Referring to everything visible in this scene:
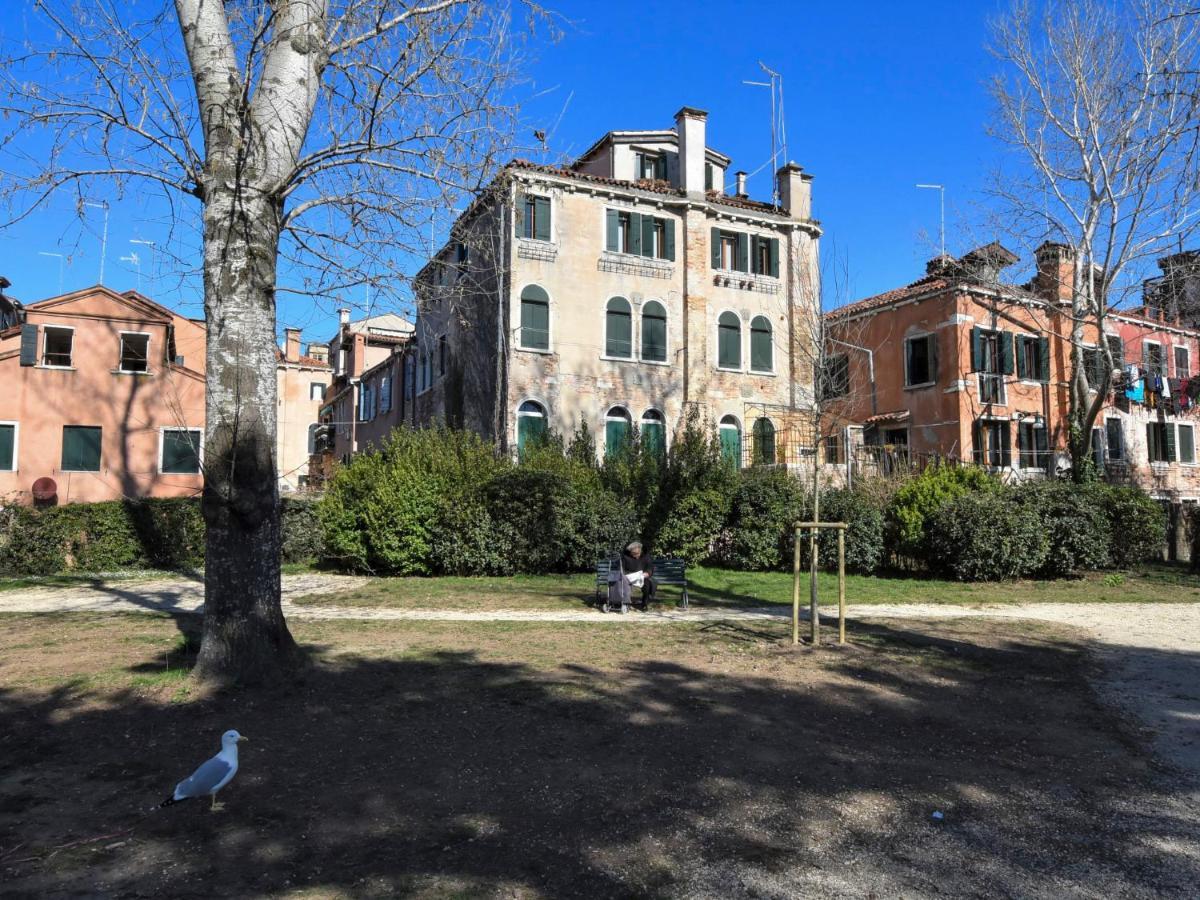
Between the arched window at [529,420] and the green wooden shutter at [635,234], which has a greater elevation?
the green wooden shutter at [635,234]

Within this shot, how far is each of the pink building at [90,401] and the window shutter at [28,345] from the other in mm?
33

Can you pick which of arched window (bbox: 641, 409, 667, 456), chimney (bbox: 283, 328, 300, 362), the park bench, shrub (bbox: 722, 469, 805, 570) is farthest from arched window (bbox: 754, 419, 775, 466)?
chimney (bbox: 283, 328, 300, 362)

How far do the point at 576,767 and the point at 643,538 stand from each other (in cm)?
1324

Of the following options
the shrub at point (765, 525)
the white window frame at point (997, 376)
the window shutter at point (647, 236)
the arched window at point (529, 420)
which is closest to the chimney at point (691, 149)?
the window shutter at point (647, 236)

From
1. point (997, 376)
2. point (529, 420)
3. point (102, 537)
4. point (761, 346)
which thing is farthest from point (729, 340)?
point (102, 537)

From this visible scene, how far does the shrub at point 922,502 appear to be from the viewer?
16.9 meters

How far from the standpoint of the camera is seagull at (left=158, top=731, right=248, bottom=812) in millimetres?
3947

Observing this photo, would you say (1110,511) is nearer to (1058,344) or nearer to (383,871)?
(1058,344)

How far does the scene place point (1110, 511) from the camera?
56.9 feet

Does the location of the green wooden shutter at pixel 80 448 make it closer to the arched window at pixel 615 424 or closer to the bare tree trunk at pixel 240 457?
the arched window at pixel 615 424

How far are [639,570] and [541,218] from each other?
16.1m

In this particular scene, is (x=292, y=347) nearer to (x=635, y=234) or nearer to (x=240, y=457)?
(x=635, y=234)

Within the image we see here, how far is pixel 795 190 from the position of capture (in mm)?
28906

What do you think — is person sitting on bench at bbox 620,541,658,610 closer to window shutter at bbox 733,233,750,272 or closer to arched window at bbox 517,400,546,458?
arched window at bbox 517,400,546,458
